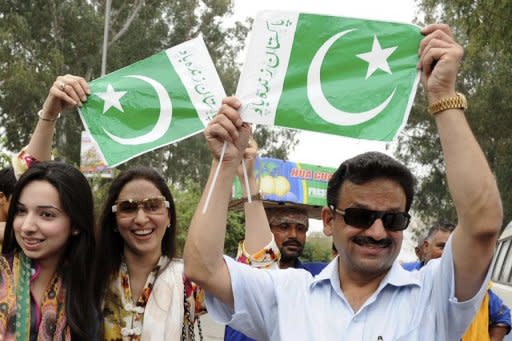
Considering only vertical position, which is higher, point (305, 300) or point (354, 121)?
point (354, 121)

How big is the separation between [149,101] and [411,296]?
5.17ft

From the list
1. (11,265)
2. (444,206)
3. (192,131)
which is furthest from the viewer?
(444,206)

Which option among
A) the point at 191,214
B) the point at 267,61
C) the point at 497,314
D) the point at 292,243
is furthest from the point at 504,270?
the point at 191,214

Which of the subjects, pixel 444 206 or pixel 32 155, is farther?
pixel 444 206

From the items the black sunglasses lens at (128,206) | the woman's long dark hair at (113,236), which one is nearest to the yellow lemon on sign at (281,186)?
the woman's long dark hair at (113,236)

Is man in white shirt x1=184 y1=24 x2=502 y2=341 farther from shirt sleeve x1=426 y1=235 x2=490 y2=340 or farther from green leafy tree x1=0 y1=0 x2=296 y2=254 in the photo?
green leafy tree x1=0 y1=0 x2=296 y2=254

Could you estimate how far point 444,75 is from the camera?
2213 millimetres

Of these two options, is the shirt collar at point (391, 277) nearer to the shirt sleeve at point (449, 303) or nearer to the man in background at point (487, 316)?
the shirt sleeve at point (449, 303)

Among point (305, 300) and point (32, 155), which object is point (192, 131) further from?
point (305, 300)

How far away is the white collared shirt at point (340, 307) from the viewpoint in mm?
2244

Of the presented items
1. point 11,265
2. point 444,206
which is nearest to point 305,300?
point 11,265

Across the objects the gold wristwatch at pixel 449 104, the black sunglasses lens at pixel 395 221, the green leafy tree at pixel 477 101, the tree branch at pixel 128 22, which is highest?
A: the tree branch at pixel 128 22

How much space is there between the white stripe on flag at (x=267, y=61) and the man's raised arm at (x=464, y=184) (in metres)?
0.64

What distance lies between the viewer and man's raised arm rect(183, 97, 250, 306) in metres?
2.39
